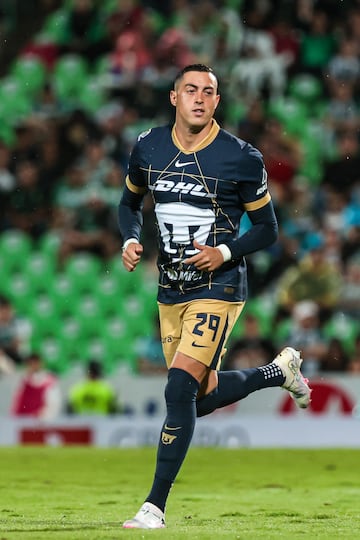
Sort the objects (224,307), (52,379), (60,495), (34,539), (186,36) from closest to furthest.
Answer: (34,539) < (224,307) < (60,495) < (52,379) < (186,36)

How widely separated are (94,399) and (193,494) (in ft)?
20.7

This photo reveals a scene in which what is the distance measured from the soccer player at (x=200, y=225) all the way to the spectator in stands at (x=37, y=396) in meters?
8.05

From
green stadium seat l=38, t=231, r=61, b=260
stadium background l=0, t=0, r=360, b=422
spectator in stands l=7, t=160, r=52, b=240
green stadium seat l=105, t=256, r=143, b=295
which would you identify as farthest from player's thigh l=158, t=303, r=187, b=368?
spectator in stands l=7, t=160, r=52, b=240

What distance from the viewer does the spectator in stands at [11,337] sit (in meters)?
16.3

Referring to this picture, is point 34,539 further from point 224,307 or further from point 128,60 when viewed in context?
point 128,60

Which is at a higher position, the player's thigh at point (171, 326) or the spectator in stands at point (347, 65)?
the spectator in stands at point (347, 65)

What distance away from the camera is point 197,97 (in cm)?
655

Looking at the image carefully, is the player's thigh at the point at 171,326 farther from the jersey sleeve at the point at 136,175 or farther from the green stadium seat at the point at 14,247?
the green stadium seat at the point at 14,247

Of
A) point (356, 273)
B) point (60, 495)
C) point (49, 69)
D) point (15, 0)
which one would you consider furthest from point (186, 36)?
point (60, 495)

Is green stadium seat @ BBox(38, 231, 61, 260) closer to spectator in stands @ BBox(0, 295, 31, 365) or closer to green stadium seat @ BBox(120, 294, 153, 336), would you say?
spectator in stands @ BBox(0, 295, 31, 365)

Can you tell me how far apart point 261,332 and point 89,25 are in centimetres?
656

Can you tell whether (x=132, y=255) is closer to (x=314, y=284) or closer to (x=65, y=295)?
(x=314, y=284)

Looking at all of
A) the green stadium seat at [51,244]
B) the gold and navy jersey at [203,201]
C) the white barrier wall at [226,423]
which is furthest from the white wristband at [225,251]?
the green stadium seat at [51,244]

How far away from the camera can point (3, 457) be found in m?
11.7
